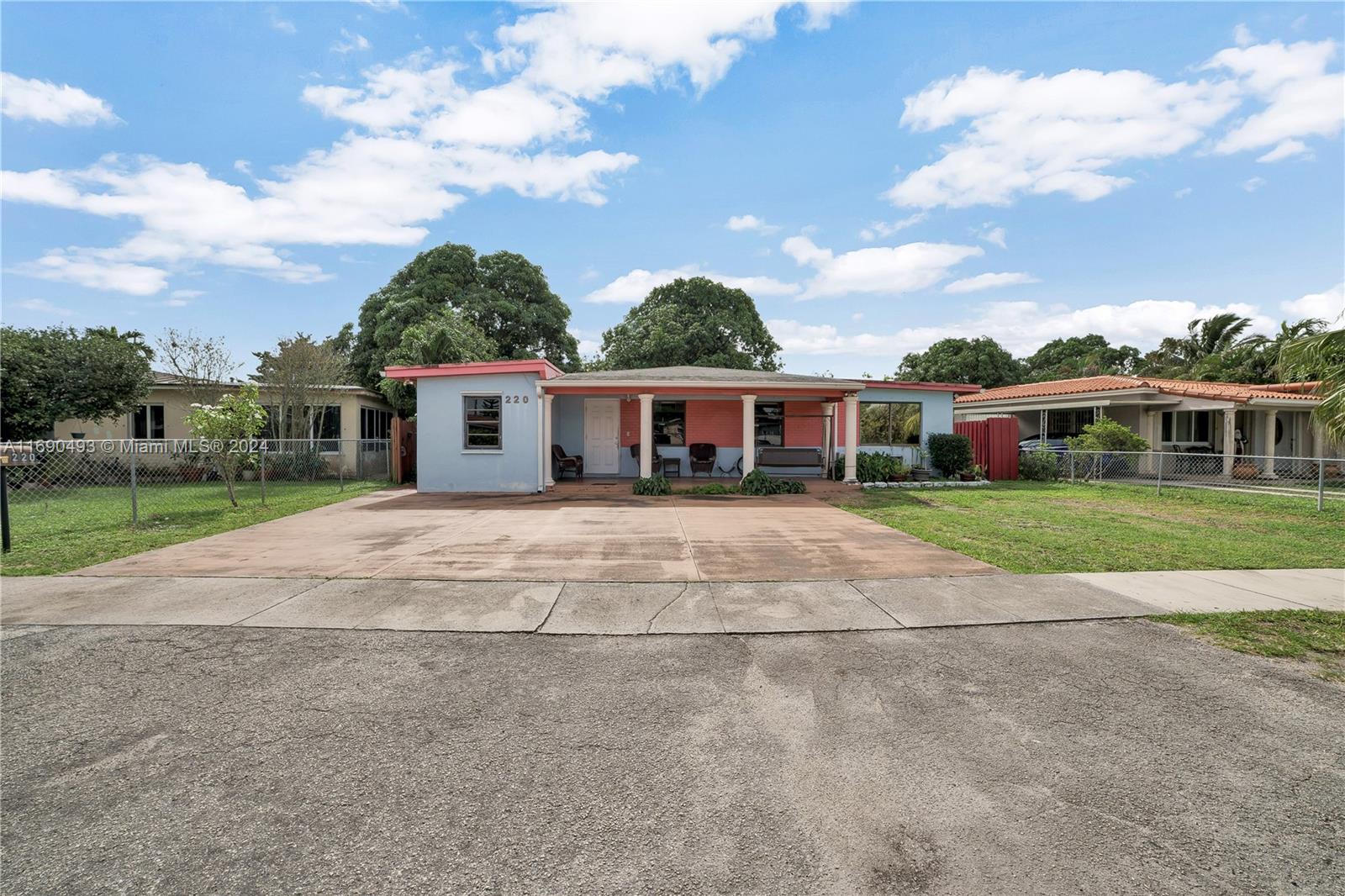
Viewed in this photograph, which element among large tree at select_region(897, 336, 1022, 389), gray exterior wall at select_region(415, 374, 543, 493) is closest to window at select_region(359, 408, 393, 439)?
gray exterior wall at select_region(415, 374, 543, 493)

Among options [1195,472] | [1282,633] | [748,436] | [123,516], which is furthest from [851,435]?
[123,516]

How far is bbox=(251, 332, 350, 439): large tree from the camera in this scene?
18.6 meters

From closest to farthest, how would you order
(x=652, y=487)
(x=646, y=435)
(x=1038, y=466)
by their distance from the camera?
(x=652, y=487)
(x=646, y=435)
(x=1038, y=466)

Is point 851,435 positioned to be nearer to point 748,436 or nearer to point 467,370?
point 748,436

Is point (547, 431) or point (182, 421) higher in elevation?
point (182, 421)

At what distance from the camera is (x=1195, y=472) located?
18.4m

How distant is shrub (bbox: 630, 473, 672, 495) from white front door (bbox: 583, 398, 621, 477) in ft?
12.3

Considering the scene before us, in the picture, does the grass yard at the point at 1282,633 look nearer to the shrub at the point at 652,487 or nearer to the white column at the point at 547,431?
the shrub at the point at 652,487

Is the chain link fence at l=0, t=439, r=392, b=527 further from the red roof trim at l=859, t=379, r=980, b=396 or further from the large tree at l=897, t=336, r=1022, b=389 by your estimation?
the large tree at l=897, t=336, r=1022, b=389

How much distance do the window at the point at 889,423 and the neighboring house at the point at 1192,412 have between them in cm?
276

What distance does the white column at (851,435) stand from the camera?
15.2 meters

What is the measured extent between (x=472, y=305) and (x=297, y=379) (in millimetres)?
10725

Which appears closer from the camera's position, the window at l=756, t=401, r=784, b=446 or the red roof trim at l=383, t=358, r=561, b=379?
the red roof trim at l=383, t=358, r=561, b=379

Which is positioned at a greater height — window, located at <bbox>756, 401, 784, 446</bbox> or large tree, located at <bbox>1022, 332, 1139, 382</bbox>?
large tree, located at <bbox>1022, 332, 1139, 382</bbox>
